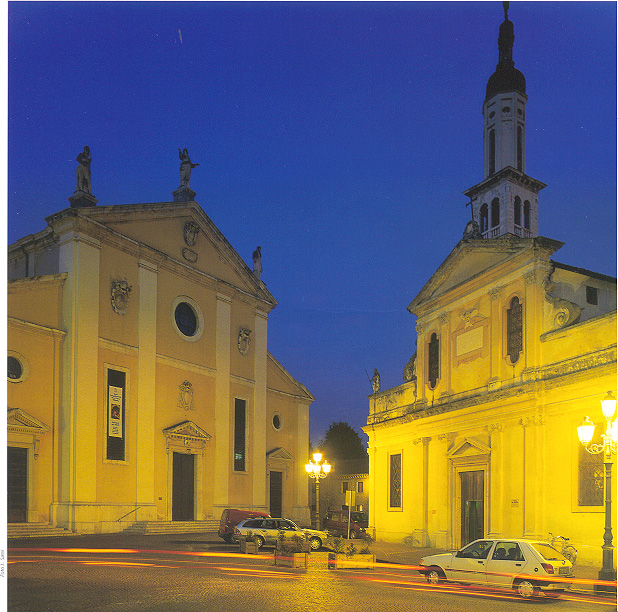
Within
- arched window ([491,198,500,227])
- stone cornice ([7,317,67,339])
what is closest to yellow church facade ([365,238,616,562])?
arched window ([491,198,500,227])

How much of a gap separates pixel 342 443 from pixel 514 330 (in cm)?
5533

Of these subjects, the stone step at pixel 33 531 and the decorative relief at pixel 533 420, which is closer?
the decorative relief at pixel 533 420

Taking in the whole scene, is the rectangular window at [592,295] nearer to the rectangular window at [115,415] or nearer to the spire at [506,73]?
the rectangular window at [115,415]

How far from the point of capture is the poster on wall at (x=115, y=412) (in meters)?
28.1

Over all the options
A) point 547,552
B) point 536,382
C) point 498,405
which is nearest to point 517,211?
point 498,405

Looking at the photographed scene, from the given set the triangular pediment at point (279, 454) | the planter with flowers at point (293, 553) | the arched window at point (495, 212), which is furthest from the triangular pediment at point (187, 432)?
the arched window at point (495, 212)

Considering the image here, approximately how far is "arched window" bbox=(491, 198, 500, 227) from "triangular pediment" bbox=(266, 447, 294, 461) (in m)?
16.2

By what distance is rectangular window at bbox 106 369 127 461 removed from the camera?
28.0 meters

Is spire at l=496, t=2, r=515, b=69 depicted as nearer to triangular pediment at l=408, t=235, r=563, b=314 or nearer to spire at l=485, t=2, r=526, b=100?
spire at l=485, t=2, r=526, b=100

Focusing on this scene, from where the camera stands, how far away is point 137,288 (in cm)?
3031

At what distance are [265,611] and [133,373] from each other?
19612mm

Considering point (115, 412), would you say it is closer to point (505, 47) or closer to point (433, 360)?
point (433, 360)

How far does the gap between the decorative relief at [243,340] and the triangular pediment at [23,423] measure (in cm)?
1283

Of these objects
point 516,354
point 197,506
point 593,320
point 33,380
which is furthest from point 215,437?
point 593,320
